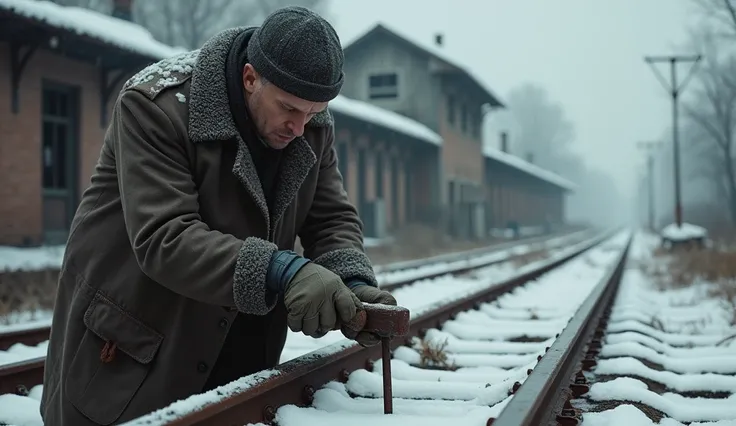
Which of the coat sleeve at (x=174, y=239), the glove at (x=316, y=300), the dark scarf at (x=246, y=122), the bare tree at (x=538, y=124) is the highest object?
the bare tree at (x=538, y=124)

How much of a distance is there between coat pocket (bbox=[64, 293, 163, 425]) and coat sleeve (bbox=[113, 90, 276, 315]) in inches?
8.4

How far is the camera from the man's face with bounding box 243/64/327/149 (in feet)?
7.16

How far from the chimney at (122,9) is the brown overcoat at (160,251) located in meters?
13.7

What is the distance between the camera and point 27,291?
7691 millimetres

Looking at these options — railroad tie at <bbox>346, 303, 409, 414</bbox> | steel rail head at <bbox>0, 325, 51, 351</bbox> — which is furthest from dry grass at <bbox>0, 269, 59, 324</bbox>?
railroad tie at <bbox>346, 303, 409, 414</bbox>

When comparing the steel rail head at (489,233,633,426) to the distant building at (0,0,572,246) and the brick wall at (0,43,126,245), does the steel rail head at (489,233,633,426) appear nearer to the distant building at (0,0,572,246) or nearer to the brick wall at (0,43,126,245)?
the distant building at (0,0,572,246)

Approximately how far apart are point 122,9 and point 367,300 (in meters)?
14.2

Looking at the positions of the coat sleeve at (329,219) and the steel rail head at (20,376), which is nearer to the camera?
the coat sleeve at (329,219)

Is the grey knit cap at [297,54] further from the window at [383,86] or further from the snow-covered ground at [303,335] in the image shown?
the window at [383,86]

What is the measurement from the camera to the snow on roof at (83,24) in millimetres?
8477

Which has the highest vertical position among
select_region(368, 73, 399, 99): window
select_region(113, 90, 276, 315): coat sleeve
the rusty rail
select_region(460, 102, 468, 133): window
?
select_region(368, 73, 399, 99): window

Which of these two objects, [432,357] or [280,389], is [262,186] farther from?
[432,357]

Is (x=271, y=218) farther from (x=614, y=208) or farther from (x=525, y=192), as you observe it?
(x=614, y=208)

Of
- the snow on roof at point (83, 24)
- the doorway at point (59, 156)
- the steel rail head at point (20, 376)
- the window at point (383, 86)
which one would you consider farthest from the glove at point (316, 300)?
the window at point (383, 86)
